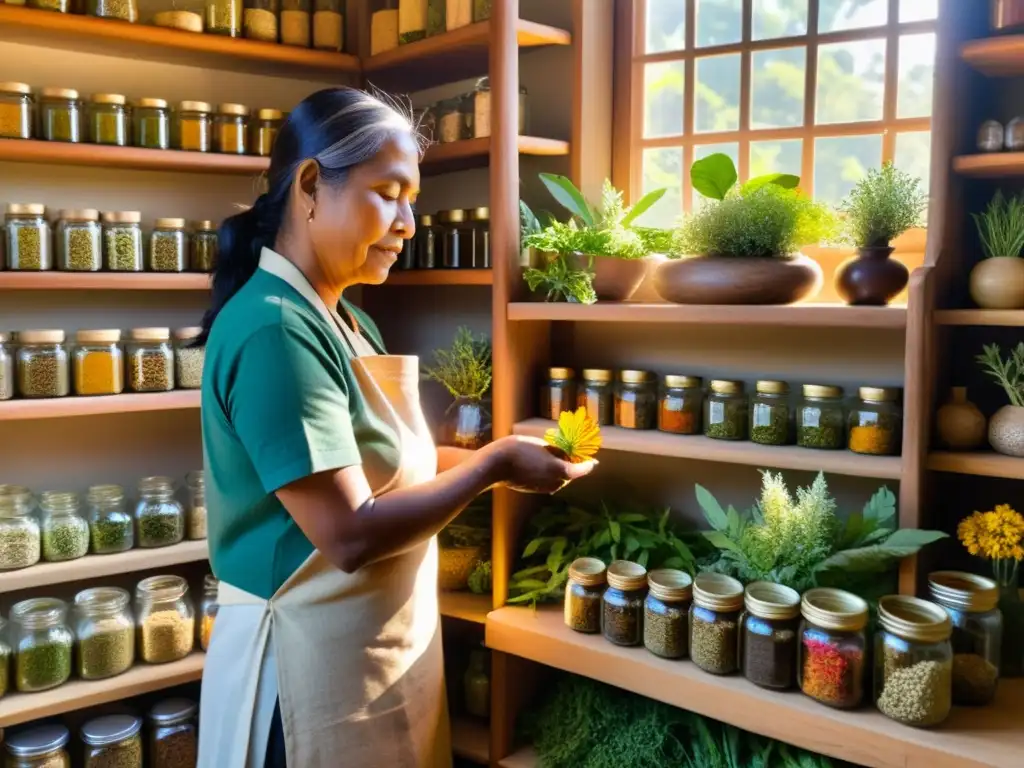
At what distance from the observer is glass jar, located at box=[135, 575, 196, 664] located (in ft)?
6.49

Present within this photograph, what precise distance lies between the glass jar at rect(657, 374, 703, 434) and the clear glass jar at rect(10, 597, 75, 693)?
4.46 ft

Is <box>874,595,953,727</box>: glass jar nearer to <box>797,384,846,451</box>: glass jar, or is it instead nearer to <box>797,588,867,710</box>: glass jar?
<box>797,588,867,710</box>: glass jar

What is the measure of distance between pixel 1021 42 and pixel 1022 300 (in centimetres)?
41

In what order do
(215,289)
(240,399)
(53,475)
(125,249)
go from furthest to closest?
(53,475)
(125,249)
(215,289)
(240,399)

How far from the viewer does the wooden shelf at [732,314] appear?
1480mm

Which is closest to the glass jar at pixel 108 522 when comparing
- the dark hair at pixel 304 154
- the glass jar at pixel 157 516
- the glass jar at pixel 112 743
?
the glass jar at pixel 157 516

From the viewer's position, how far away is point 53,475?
2158mm

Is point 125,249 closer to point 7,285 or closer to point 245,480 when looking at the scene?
point 7,285

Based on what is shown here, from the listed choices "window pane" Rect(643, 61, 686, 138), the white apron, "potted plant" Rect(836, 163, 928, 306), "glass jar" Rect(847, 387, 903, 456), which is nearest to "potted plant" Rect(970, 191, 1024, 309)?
"potted plant" Rect(836, 163, 928, 306)

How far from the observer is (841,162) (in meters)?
1.90

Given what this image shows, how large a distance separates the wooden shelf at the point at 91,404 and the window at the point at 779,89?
3.87ft

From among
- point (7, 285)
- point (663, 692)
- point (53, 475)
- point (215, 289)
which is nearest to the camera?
point (215, 289)

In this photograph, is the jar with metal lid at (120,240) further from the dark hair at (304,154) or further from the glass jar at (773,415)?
the glass jar at (773,415)

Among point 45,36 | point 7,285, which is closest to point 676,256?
point 7,285
